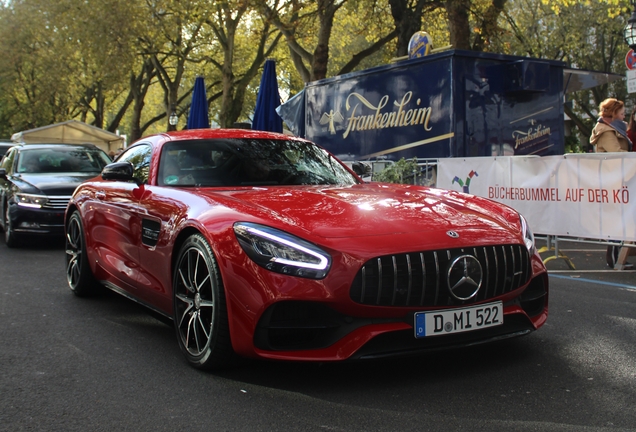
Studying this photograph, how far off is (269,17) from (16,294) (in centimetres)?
1718

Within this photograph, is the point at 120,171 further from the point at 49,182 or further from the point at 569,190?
the point at 49,182

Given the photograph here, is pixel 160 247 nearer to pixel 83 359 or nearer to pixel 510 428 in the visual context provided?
pixel 83 359

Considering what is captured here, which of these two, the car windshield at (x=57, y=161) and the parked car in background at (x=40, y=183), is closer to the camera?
the parked car in background at (x=40, y=183)

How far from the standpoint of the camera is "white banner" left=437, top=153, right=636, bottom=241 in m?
8.06

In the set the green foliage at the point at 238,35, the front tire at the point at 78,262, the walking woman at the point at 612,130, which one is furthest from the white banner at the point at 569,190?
the green foliage at the point at 238,35

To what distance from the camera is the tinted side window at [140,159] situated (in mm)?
5555

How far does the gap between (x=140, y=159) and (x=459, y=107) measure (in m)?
5.90

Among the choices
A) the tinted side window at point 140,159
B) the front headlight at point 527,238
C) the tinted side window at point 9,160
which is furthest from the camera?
the tinted side window at point 9,160

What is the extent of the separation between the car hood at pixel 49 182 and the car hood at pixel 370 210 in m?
6.96

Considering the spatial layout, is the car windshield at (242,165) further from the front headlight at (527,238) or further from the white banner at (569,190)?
the white banner at (569,190)

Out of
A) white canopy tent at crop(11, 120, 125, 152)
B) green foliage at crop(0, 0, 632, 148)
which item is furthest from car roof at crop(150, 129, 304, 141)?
white canopy tent at crop(11, 120, 125, 152)

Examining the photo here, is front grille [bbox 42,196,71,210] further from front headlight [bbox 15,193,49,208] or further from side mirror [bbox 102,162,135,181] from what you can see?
Answer: side mirror [bbox 102,162,135,181]

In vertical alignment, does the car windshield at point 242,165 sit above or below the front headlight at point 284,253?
above

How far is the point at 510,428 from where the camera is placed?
3281mm
